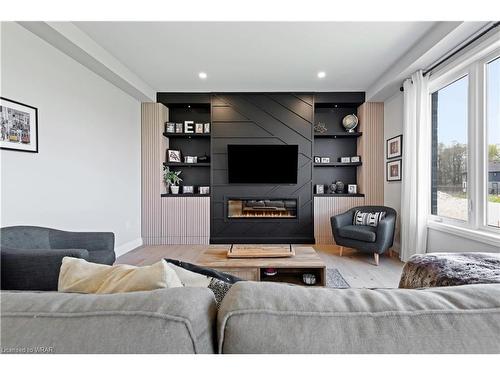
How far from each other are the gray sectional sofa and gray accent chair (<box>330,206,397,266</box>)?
339 centimetres

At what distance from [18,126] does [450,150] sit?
15.5 ft

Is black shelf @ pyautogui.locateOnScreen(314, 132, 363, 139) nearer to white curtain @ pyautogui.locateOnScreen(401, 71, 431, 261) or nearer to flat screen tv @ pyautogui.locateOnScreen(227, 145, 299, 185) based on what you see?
flat screen tv @ pyautogui.locateOnScreen(227, 145, 299, 185)

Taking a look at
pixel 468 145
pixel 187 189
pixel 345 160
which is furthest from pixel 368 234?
pixel 187 189

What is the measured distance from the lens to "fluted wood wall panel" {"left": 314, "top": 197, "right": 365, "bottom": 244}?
16.1 ft

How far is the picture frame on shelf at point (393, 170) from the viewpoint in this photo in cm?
427

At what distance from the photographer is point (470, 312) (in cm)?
57

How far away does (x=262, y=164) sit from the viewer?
16.1ft

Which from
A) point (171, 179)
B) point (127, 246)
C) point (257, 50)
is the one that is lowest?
point (127, 246)

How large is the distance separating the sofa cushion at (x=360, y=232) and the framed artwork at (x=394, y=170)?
975 millimetres

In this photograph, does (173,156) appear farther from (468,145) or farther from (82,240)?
(468,145)

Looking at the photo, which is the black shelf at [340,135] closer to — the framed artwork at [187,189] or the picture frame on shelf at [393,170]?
the picture frame on shelf at [393,170]

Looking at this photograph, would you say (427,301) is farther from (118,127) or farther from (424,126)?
(118,127)
